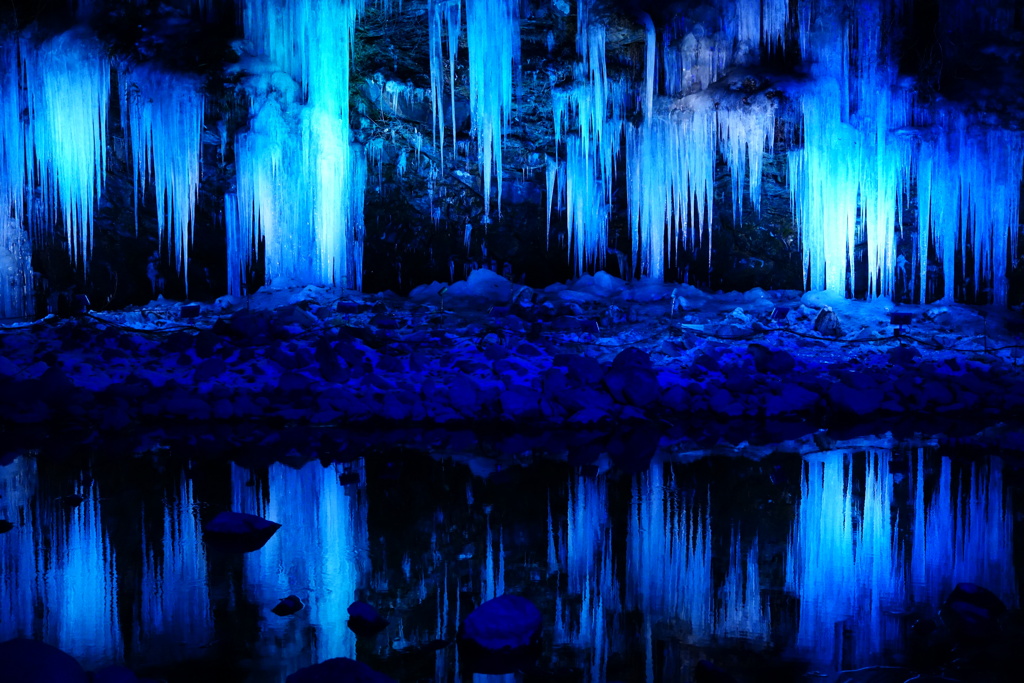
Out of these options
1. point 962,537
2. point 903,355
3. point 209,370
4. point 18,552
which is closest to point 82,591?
point 18,552

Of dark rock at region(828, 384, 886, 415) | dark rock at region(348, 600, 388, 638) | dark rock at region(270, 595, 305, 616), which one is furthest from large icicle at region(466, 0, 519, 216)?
dark rock at region(348, 600, 388, 638)

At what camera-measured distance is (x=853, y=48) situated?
1170 centimetres

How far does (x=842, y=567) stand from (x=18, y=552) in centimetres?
404

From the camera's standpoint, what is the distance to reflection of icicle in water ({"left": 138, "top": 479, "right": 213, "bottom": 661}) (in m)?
3.64

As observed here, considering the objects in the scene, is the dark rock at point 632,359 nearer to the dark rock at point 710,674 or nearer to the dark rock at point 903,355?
the dark rock at point 903,355

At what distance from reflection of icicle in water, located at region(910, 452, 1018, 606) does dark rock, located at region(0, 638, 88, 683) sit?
11.0 ft

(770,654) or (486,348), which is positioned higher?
(486,348)

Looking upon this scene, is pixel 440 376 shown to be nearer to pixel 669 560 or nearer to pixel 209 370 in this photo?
pixel 209 370

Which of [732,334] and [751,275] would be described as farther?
[751,275]

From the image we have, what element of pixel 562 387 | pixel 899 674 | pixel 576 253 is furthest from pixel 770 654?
pixel 576 253

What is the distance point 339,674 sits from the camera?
2.98 metres

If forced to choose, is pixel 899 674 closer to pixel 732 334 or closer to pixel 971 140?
pixel 732 334

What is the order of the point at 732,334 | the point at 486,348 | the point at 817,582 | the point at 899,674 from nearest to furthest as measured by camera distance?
the point at 899,674, the point at 817,582, the point at 486,348, the point at 732,334

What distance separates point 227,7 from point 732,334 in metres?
7.66
